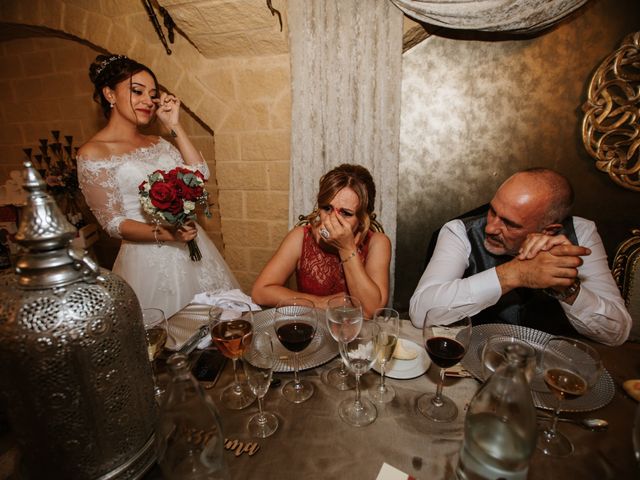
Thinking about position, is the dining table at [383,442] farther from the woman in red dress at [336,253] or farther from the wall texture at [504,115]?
the wall texture at [504,115]

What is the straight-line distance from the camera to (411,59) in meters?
2.75

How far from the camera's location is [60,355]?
0.67m

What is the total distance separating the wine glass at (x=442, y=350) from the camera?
1006mm

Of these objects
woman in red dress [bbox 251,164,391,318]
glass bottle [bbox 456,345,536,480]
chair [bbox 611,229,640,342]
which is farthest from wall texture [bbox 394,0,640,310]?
glass bottle [bbox 456,345,536,480]

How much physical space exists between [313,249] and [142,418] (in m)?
1.53

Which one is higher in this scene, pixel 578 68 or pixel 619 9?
pixel 619 9

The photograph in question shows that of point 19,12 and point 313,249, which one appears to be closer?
point 313,249

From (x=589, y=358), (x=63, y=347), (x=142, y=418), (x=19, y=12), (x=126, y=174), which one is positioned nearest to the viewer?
(x=63, y=347)

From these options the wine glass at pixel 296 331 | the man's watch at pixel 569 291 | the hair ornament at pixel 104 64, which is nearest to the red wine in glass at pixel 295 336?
the wine glass at pixel 296 331

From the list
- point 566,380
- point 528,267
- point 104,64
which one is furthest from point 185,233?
point 566,380

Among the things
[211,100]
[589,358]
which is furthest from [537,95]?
[211,100]

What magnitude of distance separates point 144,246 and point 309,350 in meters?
1.89

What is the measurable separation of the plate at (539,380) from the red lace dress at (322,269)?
3.21 feet

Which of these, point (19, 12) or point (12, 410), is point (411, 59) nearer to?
point (12, 410)
